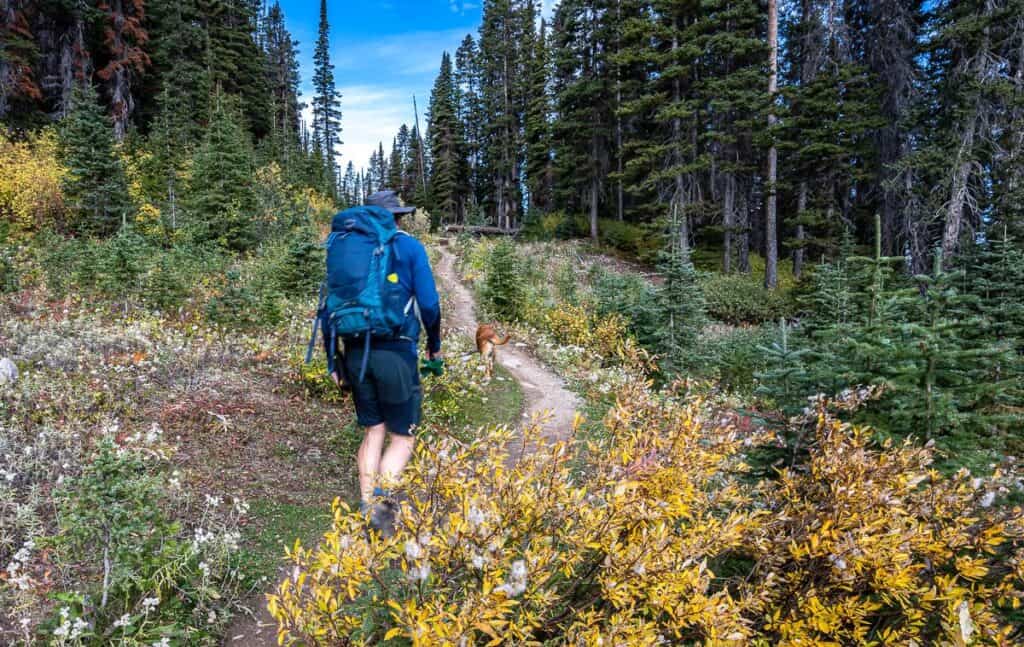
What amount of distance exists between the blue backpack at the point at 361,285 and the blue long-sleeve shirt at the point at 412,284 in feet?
0.14

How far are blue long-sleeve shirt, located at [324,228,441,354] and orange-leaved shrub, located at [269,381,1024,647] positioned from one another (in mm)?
1304

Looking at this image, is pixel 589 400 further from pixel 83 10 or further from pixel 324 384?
pixel 83 10

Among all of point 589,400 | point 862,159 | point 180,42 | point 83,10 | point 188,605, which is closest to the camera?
point 188,605

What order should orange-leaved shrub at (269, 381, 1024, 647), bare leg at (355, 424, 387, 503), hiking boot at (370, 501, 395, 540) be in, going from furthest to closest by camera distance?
bare leg at (355, 424, 387, 503)
hiking boot at (370, 501, 395, 540)
orange-leaved shrub at (269, 381, 1024, 647)

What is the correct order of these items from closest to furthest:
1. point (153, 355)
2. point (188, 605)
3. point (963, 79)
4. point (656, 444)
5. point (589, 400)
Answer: point (656, 444) → point (188, 605) → point (153, 355) → point (589, 400) → point (963, 79)

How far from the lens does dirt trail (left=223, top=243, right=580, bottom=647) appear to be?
2631mm

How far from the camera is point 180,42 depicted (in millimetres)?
27250

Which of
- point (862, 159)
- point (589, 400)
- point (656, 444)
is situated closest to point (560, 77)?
point (862, 159)

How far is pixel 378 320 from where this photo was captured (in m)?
3.04

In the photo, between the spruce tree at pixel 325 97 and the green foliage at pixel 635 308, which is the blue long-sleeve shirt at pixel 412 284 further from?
the spruce tree at pixel 325 97

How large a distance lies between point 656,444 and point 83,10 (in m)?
31.5

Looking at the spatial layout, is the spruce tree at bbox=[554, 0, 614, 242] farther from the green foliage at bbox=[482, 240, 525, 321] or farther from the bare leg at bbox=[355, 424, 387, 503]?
the bare leg at bbox=[355, 424, 387, 503]

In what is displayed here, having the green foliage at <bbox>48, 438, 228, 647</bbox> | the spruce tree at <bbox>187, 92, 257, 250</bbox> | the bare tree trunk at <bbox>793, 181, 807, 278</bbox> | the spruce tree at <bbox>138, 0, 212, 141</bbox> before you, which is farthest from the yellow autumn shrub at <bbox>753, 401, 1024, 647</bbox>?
the spruce tree at <bbox>138, 0, 212, 141</bbox>

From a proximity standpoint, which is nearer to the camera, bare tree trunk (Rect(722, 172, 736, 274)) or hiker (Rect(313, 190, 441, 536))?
hiker (Rect(313, 190, 441, 536))
